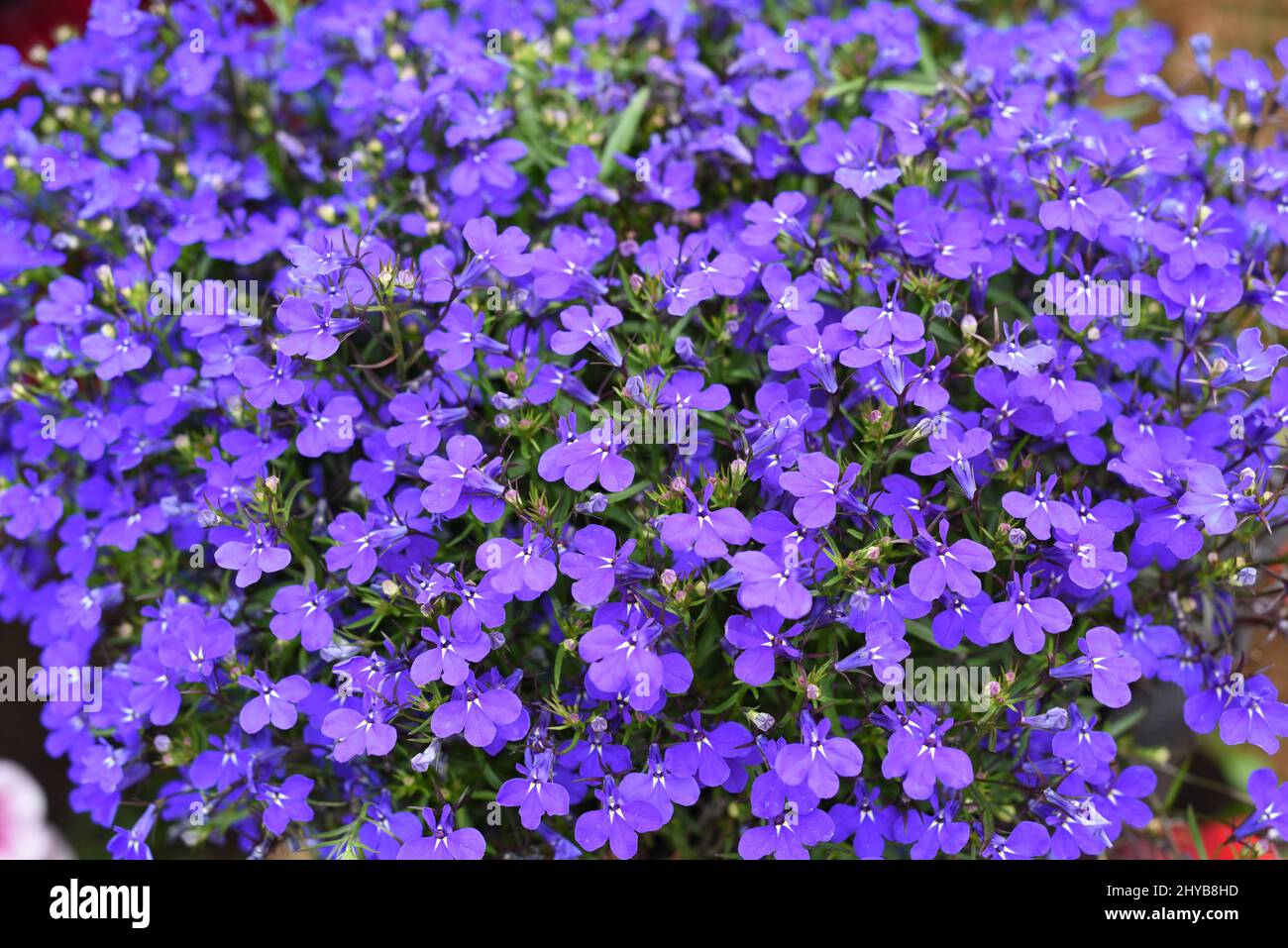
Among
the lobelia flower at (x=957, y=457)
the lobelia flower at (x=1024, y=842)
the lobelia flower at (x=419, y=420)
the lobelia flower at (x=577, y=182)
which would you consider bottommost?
the lobelia flower at (x=1024, y=842)

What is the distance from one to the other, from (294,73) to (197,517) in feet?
4.09

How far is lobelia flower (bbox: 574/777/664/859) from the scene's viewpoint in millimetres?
1848

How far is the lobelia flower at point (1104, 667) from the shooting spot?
6.08 feet

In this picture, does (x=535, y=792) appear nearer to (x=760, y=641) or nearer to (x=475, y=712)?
(x=475, y=712)

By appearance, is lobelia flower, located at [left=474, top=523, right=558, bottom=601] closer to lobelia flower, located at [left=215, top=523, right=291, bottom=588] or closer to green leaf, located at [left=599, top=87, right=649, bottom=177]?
lobelia flower, located at [left=215, top=523, right=291, bottom=588]

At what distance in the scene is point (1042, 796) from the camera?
6.42 ft

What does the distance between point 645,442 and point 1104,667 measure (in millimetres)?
911

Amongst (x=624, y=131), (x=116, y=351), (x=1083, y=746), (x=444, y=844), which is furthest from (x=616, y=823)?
(x=624, y=131)

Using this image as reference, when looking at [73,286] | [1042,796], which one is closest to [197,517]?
[73,286]

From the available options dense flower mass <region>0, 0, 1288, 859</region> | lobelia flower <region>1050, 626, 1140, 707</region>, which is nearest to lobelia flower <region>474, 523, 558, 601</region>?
dense flower mass <region>0, 0, 1288, 859</region>

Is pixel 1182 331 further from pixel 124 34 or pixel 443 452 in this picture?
pixel 124 34

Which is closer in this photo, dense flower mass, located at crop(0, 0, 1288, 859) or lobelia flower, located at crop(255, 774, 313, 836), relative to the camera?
dense flower mass, located at crop(0, 0, 1288, 859)

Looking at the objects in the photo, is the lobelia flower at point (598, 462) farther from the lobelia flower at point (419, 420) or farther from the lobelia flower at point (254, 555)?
the lobelia flower at point (254, 555)

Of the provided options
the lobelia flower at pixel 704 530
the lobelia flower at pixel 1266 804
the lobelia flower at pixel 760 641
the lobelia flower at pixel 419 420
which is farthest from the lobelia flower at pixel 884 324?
the lobelia flower at pixel 1266 804
